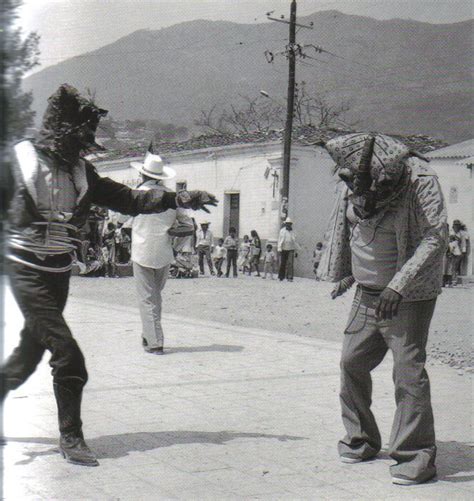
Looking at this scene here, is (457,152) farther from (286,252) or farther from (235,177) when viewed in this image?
(235,177)

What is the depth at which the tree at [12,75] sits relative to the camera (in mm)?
1589

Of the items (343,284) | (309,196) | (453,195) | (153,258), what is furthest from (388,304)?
(309,196)

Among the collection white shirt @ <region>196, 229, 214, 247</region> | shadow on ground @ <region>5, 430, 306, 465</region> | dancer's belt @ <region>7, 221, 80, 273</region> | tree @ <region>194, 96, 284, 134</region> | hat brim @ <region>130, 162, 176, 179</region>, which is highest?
tree @ <region>194, 96, 284, 134</region>

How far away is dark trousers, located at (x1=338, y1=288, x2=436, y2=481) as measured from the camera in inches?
172

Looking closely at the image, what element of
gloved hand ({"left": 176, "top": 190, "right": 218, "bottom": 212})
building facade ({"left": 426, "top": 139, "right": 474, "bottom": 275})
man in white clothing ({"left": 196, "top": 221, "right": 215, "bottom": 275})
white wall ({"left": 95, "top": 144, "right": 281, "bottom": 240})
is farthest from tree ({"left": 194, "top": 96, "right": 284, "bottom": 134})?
gloved hand ({"left": 176, "top": 190, "right": 218, "bottom": 212})

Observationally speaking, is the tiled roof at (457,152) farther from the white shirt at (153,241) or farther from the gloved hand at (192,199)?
the gloved hand at (192,199)

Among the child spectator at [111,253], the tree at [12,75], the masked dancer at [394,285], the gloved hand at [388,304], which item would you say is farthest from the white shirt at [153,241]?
the child spectator at [111,253]

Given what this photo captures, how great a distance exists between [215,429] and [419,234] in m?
1.81

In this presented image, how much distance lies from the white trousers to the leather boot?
390cm

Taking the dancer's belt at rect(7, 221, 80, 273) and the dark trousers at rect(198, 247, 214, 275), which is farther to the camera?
the dark trousers at rect(198, 247, 214, 275)

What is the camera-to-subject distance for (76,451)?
4438 millimetres

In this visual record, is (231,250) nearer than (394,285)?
No

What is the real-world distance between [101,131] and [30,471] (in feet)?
6.48

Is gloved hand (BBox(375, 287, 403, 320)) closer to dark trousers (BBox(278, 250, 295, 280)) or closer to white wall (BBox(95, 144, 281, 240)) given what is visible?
dark trousers (BBox(278, 250, 295, 280))
